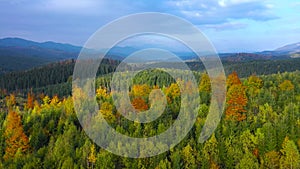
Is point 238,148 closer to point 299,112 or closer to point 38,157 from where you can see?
point 299,112

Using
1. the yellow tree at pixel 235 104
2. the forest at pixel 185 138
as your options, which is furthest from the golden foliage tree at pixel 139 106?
the yellow tree at pixel 235 104

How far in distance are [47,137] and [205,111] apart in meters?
50.1

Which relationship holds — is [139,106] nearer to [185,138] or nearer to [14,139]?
[185,138]

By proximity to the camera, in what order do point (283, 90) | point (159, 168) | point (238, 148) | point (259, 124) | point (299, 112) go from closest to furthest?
point (159, 168), point (238, 148), point (259, 124), point (299, 112), point (283, 90)

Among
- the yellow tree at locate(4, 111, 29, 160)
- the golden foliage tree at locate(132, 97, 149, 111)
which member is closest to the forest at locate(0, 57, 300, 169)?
the yellow tree at locate(4, 111, 29, 160)

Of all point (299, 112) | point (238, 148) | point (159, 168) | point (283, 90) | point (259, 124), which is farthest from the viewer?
point (283, 90)

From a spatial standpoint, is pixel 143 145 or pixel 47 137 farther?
pixel 47 137

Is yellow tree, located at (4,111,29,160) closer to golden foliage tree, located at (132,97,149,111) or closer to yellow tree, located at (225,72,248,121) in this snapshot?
golden foliage tree, located at (132,97,149,111)

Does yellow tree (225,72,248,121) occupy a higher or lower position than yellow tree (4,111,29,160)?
higher

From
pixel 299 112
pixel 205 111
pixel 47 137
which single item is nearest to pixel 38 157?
pixel 47 137

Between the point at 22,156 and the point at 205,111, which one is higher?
the point at 205,111

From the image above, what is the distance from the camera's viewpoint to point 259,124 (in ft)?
317

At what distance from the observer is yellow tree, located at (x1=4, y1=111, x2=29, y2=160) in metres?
90.8

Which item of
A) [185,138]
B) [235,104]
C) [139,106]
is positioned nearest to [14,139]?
[139,106]
